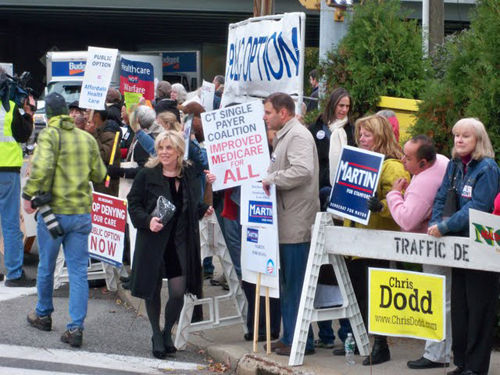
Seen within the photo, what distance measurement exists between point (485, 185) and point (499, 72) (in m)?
1.15

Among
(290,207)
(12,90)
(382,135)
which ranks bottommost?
(290,207)

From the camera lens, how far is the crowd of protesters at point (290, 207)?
6.74 metres

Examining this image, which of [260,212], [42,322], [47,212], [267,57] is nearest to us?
[260,212]

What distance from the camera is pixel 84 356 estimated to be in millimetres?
7945

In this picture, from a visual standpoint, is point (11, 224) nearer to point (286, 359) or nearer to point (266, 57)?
point (266, 57)

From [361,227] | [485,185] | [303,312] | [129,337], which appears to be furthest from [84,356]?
[485,185]

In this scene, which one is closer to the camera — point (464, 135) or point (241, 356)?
point (464, 135)

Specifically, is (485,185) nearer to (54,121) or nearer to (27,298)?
(54,121)

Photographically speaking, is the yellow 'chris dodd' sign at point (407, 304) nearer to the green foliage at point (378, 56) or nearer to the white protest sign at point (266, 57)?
the white protest sign at point (266, 57)

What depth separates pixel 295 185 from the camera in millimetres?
7461

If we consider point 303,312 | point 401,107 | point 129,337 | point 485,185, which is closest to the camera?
point 485,185

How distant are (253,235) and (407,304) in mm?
1466

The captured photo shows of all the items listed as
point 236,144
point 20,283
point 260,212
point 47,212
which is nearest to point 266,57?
point 236,144

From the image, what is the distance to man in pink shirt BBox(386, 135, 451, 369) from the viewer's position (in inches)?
275
